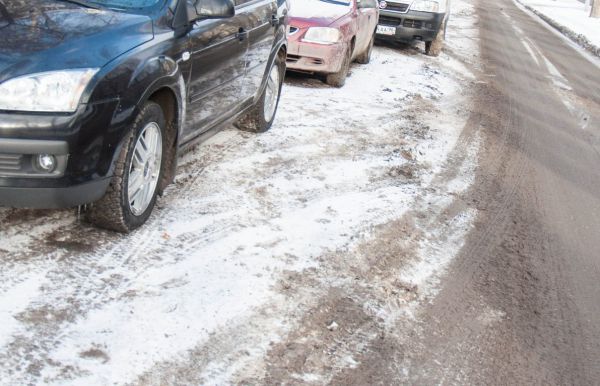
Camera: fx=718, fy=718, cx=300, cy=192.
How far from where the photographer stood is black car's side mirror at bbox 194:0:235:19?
15.3 feet

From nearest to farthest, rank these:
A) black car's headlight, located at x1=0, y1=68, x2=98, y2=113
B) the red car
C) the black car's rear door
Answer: black car's headlight, located at x1=0, y1=68, x2=98, y2=113
the black car's rear door
the red car

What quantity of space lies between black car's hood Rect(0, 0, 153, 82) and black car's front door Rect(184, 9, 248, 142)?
24.0 inches

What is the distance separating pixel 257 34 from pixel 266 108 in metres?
1.13

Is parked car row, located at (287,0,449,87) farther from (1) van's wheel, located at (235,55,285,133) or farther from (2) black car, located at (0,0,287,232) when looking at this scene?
(2) black car, located at (0,0,287,232)

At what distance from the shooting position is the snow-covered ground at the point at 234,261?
3240 millimetres

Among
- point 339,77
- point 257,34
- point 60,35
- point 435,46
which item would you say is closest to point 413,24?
point 435,46

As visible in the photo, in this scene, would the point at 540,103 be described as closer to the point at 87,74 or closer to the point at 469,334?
the point at 469,334

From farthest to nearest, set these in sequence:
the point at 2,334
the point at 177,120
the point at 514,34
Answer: the point at 514,34 → the point at 177,120 → the point at 2,334

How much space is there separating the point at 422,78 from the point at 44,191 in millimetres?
9224

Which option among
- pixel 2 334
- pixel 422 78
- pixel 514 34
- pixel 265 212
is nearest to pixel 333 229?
pixel 265 212

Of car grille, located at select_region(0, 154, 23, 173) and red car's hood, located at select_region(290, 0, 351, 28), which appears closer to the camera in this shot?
car grille, located at select_region(0, 154, 23, 173)

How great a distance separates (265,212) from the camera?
16.7 feet

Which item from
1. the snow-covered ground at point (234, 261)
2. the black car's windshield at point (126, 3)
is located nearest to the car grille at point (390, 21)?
the snow-covered ground at point (234, 261)

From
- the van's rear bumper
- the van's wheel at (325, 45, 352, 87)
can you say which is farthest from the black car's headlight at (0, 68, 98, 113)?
the van's wheel at (325, 45, 352, 87)
